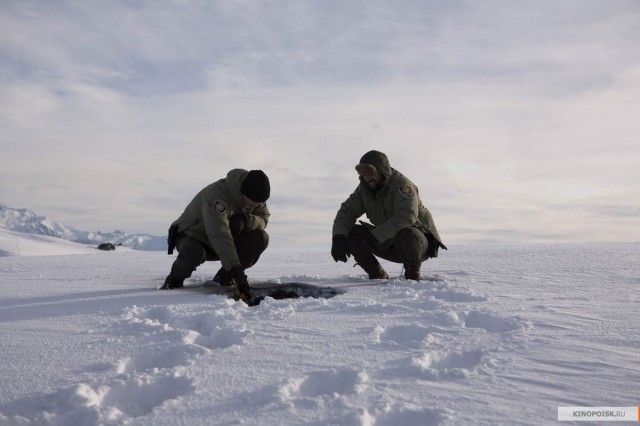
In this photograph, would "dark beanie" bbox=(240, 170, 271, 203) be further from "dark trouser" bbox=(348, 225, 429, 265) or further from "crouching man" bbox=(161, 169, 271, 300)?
"dark trouser" bbox=(348, 225, 429, 265)

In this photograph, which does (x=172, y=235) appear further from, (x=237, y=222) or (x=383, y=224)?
(x=383, y=224)

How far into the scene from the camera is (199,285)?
→ 411 centimetres

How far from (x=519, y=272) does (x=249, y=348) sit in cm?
371

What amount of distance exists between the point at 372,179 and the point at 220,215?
1327mm

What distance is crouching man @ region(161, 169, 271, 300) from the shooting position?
11.3ft

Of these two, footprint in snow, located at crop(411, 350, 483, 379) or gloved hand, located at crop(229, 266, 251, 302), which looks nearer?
footprint in snow, located at crop(411, 350, 483, 379)

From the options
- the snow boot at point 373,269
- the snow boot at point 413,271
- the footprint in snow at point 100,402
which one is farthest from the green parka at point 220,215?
the footprint in snow at point 100,402

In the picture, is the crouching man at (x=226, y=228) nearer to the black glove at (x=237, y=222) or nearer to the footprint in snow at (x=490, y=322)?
the black glove at (x=237, y=222)

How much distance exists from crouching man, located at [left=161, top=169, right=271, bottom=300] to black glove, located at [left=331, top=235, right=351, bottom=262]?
603mm

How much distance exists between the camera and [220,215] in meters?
3.52

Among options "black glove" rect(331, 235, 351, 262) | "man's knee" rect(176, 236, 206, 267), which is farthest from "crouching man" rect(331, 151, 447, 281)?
"man's knee" rect(176, 236, 206, 267)

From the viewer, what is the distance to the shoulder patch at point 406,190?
13.1ft

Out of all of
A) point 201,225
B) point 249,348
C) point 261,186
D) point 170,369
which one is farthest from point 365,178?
point 170,369

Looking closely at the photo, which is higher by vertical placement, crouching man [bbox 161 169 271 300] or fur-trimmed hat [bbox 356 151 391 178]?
fur-trimmed hat [bbox 356 151 391 178]
